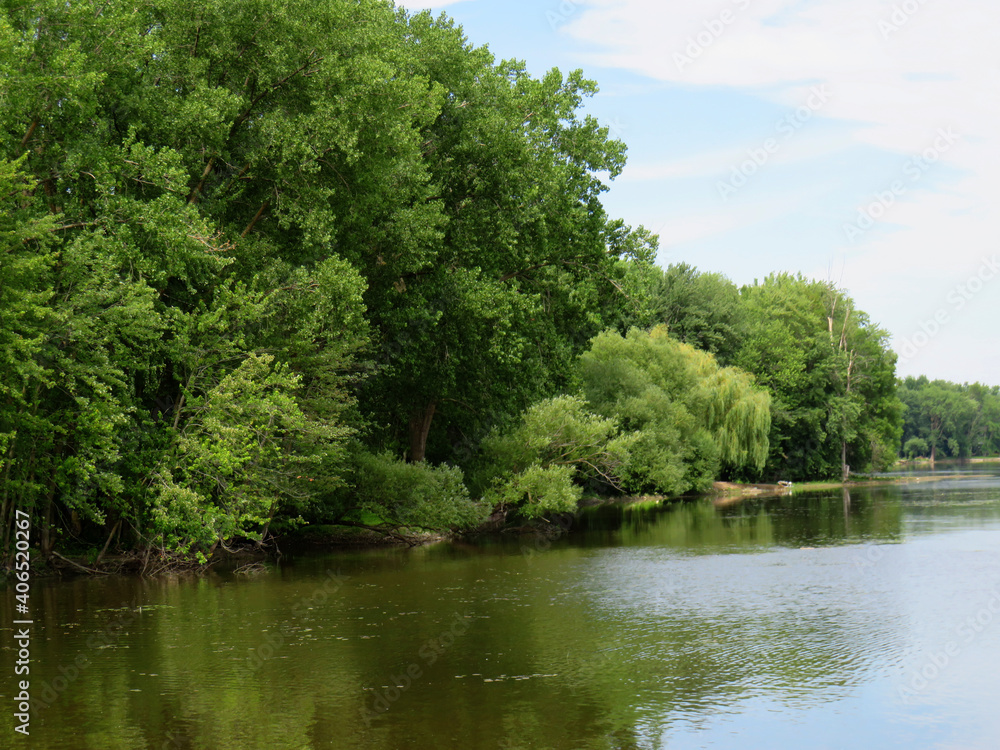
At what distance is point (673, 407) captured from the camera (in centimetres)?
5222

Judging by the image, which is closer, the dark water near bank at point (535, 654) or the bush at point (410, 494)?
the dark water near bank at point (535, 654)

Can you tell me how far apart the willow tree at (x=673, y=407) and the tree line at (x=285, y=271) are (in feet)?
33.5

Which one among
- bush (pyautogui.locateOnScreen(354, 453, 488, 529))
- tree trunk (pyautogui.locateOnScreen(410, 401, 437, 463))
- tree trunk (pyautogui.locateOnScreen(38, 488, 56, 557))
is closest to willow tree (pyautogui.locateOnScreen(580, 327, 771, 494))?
tree trunk (pyautogui.locateOnScreen(410, 401, 437, 463))

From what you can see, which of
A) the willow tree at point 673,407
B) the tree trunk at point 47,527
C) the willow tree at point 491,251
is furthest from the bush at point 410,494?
the willow tree at point 673,407

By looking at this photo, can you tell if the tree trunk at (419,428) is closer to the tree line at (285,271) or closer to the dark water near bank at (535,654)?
the tree line at (285,271)

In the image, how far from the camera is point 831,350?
7300 cm

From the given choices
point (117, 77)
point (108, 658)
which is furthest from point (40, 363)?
point (108, 658)

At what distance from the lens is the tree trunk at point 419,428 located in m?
35.6

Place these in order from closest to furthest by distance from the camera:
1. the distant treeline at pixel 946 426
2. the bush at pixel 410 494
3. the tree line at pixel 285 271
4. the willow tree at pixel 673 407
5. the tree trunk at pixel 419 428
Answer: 1. the tree line at pixel 285 271
2. the bush at pixel 410 494
3. the tree trunk at pixel 419 428
4. the willow tree at pixel 673 407
5. the distant treeline at pixel 946 426

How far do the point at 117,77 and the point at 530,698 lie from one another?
18.6 m

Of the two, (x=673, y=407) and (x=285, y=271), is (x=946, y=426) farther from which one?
(x=285, y=271)

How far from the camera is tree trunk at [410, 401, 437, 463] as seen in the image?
35.6 metres

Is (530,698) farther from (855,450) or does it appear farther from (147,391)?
(855,450)

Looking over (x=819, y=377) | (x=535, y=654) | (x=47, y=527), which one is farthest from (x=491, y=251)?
(x=819, y=377)
